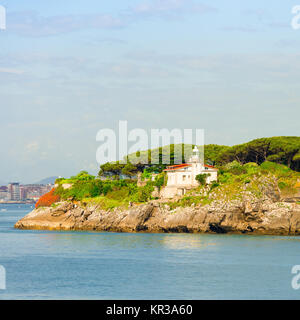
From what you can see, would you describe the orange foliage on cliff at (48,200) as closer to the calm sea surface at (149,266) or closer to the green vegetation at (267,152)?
the calm sea surface at (149,266)

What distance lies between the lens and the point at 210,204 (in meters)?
65.3

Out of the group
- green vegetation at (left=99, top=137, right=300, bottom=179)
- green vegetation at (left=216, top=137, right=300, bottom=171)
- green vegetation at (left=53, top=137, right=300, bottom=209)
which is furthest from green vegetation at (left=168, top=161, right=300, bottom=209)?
green vegetation at (left=99, top=137, right=300, bottom=179)

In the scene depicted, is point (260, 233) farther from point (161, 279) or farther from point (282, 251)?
point (161, 279)

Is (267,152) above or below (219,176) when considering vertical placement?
above

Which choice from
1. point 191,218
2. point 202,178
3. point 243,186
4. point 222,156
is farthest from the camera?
point 222,156

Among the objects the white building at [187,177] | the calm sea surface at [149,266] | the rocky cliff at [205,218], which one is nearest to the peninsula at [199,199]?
the rocky cliff at [205,218]

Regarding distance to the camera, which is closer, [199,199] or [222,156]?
[199,199]

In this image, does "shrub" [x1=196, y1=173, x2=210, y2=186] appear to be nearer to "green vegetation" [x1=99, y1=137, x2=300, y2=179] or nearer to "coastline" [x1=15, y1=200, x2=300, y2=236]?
"coastline" [x1=15, y1=200, x2=300, y2=236]

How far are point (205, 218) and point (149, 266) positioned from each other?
21.1 metres

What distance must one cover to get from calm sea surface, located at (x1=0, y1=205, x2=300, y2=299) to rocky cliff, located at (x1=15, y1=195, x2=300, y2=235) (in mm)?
2661

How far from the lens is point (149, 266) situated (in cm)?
4516

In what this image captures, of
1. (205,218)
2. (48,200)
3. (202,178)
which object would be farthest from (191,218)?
(48,200)

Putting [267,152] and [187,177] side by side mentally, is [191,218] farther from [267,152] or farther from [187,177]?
[267,152]

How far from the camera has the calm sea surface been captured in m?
36.2
